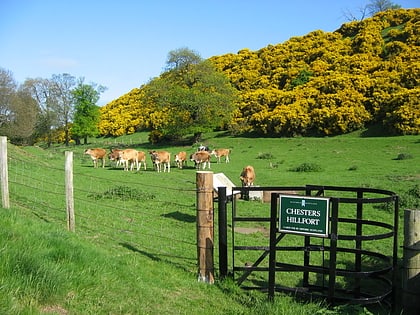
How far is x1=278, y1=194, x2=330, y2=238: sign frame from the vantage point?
5.70m

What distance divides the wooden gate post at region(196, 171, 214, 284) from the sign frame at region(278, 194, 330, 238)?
132 centimetres

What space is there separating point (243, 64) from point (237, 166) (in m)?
41.6

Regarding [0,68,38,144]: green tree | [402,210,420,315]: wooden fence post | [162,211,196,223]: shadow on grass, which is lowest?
[162,211,196,223]: shadow on grass

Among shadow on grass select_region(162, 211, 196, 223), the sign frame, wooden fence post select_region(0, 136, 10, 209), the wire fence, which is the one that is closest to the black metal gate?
the sign frame

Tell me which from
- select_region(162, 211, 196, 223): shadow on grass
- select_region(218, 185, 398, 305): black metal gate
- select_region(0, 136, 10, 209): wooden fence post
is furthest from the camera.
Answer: select_region(162, 211, 196, 223): shadow on grass

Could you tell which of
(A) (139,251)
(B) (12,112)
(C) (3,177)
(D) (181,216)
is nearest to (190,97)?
(B) (12,112)

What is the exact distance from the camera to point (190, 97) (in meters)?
49.5

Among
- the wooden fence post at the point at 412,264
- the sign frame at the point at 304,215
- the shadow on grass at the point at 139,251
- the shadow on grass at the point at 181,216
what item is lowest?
the shadow on grass at the point at 181,216

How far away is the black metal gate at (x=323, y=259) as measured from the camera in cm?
586

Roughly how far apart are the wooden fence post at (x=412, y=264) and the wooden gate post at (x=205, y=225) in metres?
2.86

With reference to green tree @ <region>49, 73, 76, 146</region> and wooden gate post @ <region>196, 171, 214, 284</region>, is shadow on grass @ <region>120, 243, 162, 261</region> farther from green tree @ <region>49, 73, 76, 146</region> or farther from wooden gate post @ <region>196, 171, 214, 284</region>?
green tree @ <region>49, 73, 76, 146</region>

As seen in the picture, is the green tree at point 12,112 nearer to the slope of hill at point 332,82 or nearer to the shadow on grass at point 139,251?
the slope of hill at point 332,82

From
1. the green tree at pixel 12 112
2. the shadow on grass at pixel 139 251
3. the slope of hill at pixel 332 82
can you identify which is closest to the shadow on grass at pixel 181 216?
the shadow on grass at pixel 139 251

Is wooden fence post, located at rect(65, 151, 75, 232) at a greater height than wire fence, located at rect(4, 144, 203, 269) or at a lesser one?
greater
